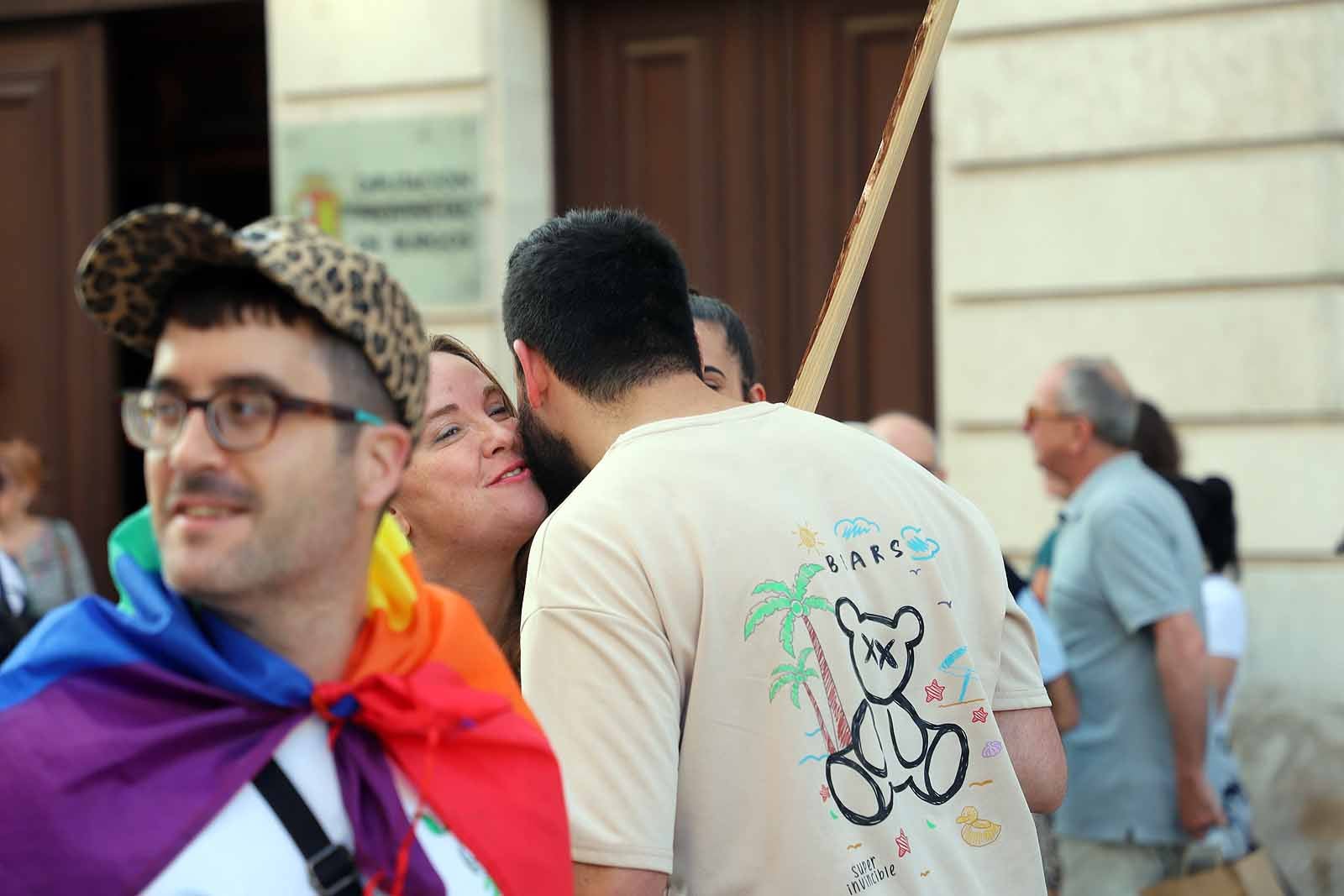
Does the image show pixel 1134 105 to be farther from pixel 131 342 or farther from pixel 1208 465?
pixel 131 342

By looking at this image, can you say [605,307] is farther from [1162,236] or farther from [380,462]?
[1162,236]

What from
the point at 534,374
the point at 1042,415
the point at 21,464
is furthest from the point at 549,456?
the point at 21,464

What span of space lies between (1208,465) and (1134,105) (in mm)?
1340

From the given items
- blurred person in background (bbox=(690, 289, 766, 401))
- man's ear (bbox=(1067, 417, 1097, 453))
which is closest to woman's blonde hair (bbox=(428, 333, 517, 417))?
blurred person in background (bbox=(690, 289, 766, 401))

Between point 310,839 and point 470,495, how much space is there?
1.25 m

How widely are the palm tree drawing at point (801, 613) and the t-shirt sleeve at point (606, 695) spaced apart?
0.15 m

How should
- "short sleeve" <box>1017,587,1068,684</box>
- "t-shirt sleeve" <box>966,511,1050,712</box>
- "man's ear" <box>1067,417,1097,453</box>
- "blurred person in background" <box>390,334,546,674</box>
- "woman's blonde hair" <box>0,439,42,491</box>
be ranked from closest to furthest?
1. "t-shirt sleeve" <box>966,511,1050,712</box>
2. "blurred person in background" <box>390,334,546,674</box>
3. "short sleeve" <box>1017,587,1068,684</box>
4. "man's ear" <box>1067,417,1097,453</box>
5. "woman's blonde hair" <box>0,439,42,491</box>

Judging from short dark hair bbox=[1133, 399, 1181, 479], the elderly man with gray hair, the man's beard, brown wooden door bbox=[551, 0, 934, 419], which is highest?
brown wooden door bbox=[551, 0, 934, 419]

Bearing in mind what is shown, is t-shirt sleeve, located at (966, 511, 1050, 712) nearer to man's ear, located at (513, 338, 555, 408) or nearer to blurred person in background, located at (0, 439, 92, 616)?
man's ear, located at (513, 338, 555, 408)

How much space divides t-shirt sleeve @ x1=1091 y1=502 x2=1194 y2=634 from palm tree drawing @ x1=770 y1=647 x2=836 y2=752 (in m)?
2.49

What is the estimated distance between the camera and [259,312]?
1.70m

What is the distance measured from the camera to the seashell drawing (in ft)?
7.62

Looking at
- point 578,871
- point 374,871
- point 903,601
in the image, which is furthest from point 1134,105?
point 374,871

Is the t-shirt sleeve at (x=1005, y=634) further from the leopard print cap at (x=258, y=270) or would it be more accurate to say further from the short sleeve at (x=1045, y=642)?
the short sleeve at (x=1045, y=642)
